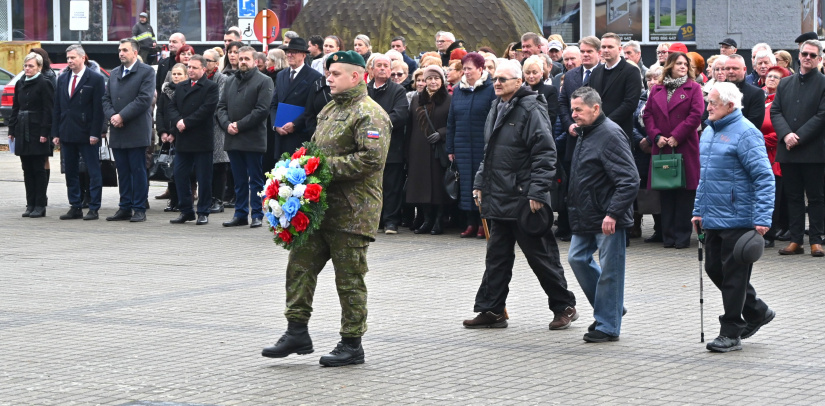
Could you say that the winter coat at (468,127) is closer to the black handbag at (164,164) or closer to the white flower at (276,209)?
the black handbag at (164,164)

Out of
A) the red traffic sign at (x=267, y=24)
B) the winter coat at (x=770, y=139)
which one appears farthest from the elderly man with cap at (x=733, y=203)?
the red traffic sign at (x=267, y=24)

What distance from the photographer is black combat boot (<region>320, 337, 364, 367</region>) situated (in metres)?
7.09

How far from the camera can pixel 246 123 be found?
1379 centimetres

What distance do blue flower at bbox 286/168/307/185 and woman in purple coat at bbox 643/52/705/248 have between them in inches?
233

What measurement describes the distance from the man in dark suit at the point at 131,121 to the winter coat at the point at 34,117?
922 millimetres

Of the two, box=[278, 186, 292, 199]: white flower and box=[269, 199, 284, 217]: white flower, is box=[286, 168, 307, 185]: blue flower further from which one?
box=[269, 199, 284, 217]: white flower

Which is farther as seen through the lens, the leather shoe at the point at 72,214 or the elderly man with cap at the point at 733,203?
the leather shoe at the point at 72,214

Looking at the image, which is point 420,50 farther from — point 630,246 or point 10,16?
point 10,16

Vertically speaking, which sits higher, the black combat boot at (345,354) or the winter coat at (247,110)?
the winter coat at (247,110)

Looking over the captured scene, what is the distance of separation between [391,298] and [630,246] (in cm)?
402

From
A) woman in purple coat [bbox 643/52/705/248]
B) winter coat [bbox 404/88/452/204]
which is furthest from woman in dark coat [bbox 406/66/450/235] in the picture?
woman in purple coat [bbox 643/52/705/248]

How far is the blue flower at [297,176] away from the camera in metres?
7.03

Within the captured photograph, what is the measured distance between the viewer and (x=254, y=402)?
621cm

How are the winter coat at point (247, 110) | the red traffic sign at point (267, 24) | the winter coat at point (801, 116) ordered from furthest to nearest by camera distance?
the red traffic sign at point (267, 24) → the winter coat at point (247, 110) → the winter coat at point (801, 116)
